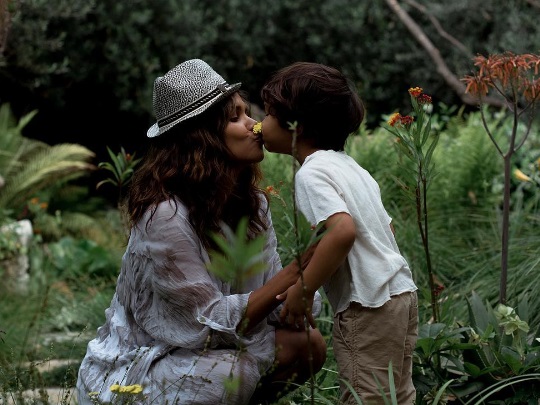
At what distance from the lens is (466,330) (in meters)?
3.30

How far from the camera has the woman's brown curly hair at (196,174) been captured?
3.09 metres

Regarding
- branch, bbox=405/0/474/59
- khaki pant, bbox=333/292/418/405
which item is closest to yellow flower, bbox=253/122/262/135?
khaki pant, bbox=333/292/418/405

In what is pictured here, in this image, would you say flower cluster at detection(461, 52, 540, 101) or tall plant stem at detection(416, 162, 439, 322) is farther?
flower cluster at detection(461, 52, 540, 101)

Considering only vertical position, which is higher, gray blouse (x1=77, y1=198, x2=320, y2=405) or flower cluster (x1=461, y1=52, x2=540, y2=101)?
flower cluster (x1=461, y1=52, x2=540, y2=101)

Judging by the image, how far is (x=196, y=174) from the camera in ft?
10.1

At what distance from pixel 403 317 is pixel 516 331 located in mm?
658

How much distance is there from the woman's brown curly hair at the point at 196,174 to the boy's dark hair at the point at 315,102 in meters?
0.29

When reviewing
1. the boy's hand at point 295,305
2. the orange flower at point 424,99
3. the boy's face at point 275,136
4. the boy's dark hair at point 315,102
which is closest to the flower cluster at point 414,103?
the orange flower at point 424,99

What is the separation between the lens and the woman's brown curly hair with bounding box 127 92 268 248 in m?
3.09

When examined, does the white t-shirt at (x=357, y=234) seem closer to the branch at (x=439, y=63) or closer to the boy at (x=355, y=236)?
the boy at (x=355, y=236)

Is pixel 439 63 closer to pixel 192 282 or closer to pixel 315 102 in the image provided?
pixel 315 102

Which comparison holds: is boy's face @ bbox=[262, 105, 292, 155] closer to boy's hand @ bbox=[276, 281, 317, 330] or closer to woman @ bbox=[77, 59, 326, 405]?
woman @ bbox=[77, 59, 326, 405]

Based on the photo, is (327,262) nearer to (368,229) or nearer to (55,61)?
(368,229)

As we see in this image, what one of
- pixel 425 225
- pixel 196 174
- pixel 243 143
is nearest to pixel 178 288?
pixel 196 174
